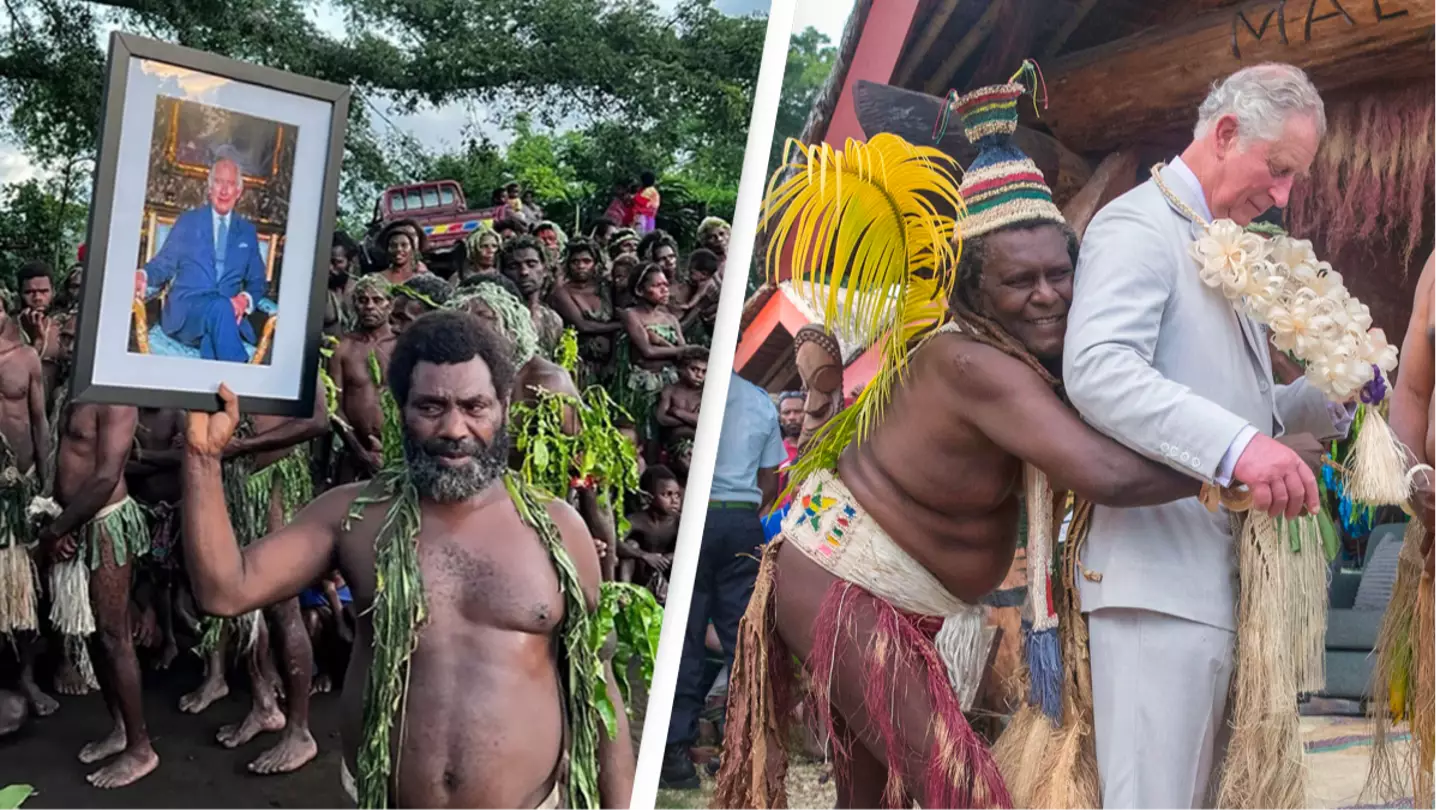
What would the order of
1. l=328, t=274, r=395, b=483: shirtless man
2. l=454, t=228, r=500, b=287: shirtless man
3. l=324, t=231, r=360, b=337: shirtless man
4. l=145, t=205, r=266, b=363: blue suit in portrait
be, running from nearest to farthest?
l=145, t=205, r=266, b=363: blue suit in portrait → l=328, t=274, r=395, b=483: shirtless man → l=324, t=231, r=360, b=337: shirtless man → l=454, t=228, r=500, b=287: shirtless man

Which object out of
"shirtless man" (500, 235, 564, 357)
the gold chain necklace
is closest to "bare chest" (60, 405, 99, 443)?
"shirtless man" (500, 235, 564, 357)

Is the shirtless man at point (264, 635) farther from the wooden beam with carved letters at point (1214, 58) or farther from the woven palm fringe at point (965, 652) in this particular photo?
the wooden beam with carved letters at point (1214, 58)

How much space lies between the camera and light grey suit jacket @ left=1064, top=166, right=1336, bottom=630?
7.73 ft

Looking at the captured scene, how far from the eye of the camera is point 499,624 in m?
2.63

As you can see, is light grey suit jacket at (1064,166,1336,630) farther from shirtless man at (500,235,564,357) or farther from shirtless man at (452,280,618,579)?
shirtless man at (500,235,564,357)

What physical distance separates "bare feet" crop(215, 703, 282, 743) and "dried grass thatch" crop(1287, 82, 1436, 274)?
2667 millimetres

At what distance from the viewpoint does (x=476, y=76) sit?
125 inches

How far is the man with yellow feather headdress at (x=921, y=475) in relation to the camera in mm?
2463

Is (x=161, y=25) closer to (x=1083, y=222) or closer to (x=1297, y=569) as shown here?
(x=1083, y=222)

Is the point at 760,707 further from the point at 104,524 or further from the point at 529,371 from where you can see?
the point at 104,524

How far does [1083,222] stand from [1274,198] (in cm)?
38

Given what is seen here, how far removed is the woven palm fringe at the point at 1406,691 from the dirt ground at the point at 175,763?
234cm

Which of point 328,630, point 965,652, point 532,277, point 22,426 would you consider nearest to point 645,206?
point 532,277

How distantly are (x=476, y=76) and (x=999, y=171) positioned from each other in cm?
146
